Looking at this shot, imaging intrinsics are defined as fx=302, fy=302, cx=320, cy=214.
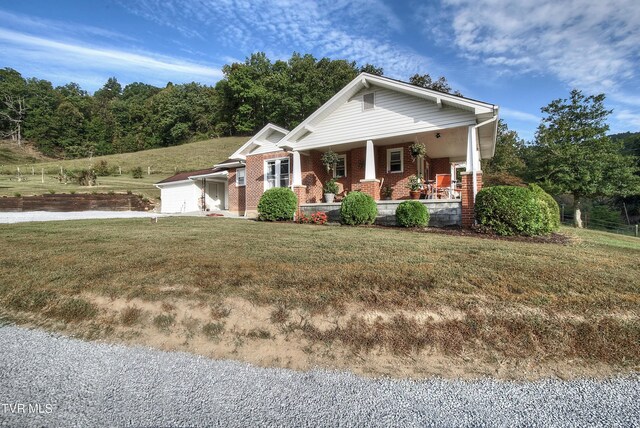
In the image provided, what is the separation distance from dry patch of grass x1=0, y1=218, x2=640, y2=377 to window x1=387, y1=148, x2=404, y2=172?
848 centimetres

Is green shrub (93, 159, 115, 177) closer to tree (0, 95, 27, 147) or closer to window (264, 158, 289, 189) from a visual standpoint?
window (264, 158, 289, 189)

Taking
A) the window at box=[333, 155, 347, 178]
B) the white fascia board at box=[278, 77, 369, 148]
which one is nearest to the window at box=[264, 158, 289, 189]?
the white fascia board at box=[278, 77, 369, 148]

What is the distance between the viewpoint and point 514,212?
7938mm

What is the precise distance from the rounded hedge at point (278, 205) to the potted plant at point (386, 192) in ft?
13.6

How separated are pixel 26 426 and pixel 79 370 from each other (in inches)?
27.3

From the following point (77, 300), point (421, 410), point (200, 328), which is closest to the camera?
point (421, 410)

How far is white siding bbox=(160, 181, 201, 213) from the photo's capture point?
2266cm

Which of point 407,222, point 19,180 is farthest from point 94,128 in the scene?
point 407,222

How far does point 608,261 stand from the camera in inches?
213

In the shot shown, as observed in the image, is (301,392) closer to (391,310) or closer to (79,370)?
(391,310)

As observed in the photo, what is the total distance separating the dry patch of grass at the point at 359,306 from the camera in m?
2.96

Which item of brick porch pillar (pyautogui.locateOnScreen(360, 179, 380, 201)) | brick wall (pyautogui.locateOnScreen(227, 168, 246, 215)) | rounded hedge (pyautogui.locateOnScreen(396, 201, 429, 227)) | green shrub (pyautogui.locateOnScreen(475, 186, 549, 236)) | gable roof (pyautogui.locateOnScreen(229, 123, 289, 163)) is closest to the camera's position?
green shrub (pyautogui.locateOnScreen(475, 186, 549, 236))

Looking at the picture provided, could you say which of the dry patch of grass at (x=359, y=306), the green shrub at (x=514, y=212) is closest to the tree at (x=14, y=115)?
the dry patch of grass at (x=359, y=306)

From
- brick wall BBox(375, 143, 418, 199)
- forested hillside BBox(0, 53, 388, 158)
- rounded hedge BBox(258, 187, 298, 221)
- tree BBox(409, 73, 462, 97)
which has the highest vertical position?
forested hillside BBox(0, 53, 388, 158)
